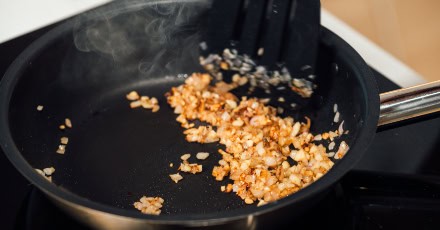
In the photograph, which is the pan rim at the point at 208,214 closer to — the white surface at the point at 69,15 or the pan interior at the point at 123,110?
the pan interior at the point at 123,110

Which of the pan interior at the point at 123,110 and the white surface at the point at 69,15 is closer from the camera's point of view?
the pan interior at the point at 123,110

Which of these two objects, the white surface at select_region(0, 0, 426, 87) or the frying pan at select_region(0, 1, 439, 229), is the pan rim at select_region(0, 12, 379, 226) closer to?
the frying pan at select_region(0, 1, 439, 229)

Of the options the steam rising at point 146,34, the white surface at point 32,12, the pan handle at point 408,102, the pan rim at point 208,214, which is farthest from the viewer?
the white surface at point 32,12

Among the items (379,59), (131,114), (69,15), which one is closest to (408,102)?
(379,59)

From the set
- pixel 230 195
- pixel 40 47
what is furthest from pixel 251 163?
pixel 40 47

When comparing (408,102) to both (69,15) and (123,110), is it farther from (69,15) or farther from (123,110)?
(69,15)

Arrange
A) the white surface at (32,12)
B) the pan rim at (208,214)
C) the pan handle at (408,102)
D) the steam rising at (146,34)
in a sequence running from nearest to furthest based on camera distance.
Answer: the pan rim at (208,214), the pan handle at (408,102), the steam rising at (146,34), the white surface at (32,12)

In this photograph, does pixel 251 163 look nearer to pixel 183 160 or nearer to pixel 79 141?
pixel 183 160

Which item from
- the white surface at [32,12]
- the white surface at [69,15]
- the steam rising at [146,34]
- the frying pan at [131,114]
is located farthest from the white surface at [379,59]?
the white surface at [32,12]
